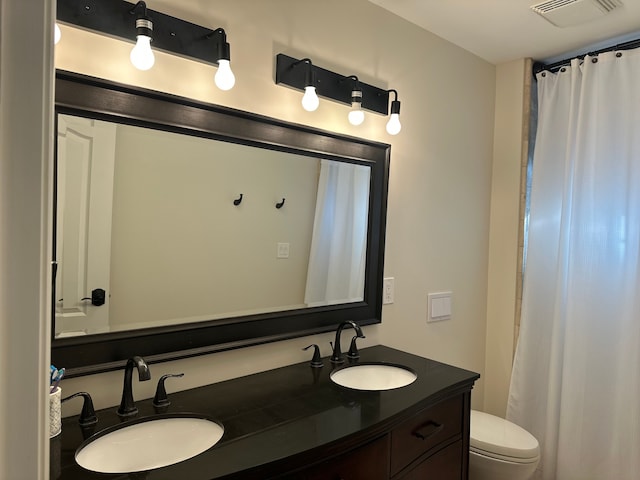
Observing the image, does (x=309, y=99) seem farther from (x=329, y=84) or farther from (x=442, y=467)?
(x=442, y=467)

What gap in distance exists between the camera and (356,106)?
186cm

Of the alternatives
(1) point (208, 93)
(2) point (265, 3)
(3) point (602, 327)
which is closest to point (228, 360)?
(1) point (208, 93)

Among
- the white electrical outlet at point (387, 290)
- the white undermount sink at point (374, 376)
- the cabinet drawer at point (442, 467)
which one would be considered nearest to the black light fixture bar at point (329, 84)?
the white electrical outlet at point (387, 290)

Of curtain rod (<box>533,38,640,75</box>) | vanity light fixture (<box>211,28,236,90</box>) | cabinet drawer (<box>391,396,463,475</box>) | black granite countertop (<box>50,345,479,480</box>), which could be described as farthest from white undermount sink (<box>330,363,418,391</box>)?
curtain rod (<box>533,38,640,75</box>)

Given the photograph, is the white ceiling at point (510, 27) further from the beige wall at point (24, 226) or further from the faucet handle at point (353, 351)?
the beige wall at point (24, 226)

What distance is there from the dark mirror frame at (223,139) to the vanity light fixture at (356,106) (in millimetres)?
83

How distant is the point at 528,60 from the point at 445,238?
3.75 ft

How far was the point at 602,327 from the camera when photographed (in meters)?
2.29

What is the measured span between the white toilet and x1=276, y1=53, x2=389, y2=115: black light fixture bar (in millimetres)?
1550

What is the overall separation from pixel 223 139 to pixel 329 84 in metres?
0.54

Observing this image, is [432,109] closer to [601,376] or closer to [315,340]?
[315,340]

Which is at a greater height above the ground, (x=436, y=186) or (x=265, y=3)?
(x=265, y=3)

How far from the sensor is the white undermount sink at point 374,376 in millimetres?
1765

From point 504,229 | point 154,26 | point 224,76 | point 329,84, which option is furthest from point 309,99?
point 504,229
